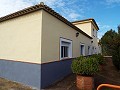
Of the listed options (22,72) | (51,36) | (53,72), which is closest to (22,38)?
(51,36)

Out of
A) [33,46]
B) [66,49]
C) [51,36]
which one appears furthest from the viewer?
[66,49]

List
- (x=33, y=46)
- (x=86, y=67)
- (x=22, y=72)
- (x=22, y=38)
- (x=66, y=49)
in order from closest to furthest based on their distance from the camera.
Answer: (x=86, y=67) < (x=33, y=46) < (x=22, y=72) < (x=22, y=38) < (x=66, y=49)

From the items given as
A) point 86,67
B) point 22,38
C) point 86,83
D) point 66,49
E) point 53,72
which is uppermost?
point 22,38

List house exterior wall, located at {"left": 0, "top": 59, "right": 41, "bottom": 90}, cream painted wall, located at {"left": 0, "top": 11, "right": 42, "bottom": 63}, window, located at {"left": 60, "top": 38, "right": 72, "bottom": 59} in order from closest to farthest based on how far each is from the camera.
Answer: house exterior wall, located at {"left": 0, "top": 59, "right": 41, "bottom": 90} → cream painted wall, located at {"left": 0, "top": 11, "right": 42, "bottom": 63} → window, located at {"left": 60, "top": 38, "right": 72, "bottom": 59}

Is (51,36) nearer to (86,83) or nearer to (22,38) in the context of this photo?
(22,38)

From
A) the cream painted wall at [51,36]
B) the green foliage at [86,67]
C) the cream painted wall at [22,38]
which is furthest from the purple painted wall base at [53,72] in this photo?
the green foliage at [86,67]

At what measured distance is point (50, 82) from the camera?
809 cm

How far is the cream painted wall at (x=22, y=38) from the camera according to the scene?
7598 millimetres

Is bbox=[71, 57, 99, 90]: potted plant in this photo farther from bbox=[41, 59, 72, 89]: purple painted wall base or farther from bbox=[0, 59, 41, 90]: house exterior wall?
bbox=[0, 59, 41, 90]: house exterior wall

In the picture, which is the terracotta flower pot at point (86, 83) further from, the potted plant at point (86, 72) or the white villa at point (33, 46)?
the white villa at point (33, 46)

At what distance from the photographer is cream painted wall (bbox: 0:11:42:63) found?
7.60 m

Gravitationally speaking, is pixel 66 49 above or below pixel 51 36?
below

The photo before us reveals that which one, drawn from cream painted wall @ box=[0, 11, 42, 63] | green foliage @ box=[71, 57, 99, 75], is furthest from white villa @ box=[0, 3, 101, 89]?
green foliage @ box=[71, 57, 99, 75]

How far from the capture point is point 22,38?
8.40 m
